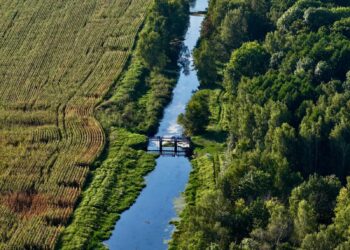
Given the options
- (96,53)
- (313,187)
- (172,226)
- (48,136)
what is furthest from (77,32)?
(313,187)

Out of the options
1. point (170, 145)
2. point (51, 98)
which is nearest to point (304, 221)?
point (170, 145)

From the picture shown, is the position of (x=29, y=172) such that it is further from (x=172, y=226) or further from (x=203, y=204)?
(x=203, y=204)

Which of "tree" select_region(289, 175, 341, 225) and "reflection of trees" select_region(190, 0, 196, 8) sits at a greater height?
"reflection of trees" select_region(190, 0, 196, 8)

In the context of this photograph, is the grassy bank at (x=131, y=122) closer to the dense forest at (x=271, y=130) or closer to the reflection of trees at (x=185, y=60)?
the reflection of trees at (x=185, y=60)

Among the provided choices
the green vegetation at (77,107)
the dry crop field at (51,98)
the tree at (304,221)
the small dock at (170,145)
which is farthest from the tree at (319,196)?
the small dock at (170,145)

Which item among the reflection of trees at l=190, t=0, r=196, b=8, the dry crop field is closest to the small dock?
the dry crop field

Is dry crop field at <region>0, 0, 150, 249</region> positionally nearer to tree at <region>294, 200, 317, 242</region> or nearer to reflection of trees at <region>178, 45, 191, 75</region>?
reflection of trees at <region>178, 45, 191, 75</region>
